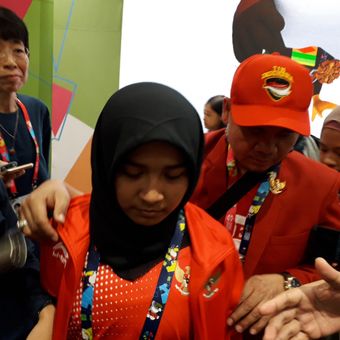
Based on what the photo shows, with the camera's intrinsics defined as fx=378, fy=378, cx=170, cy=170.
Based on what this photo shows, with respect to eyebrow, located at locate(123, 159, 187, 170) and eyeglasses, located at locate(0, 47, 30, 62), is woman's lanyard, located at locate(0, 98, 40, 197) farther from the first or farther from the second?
eyebrow, located at locate(123, 159, 187, 170)

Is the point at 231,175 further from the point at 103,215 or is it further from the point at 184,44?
the point at 184,44

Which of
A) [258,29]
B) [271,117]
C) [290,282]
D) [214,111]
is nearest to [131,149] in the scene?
[271,117]

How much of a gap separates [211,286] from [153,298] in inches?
5.0

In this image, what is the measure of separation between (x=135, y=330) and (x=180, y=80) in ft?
7.70

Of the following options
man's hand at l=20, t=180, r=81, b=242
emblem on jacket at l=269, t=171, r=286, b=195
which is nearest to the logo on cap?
emblem on jacket at l=269, t=171, r=286, b=195

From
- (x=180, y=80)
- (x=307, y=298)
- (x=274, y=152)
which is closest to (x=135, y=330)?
(x=307, y=298)

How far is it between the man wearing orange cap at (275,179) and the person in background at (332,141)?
0.30 meters

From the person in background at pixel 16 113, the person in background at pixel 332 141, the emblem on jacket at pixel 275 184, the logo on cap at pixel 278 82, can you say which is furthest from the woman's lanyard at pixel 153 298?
the person in background at pixel 16 113

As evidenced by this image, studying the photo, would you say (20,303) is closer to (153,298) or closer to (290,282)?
(153,298)

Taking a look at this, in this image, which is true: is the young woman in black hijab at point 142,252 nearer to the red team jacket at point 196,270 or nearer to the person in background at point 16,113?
the red team jacket at point 196,270

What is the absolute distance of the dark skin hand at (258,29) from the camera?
266cm

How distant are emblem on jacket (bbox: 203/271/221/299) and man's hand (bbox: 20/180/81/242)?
1.11 ft

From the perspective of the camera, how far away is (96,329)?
81cm

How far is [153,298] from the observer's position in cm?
80
